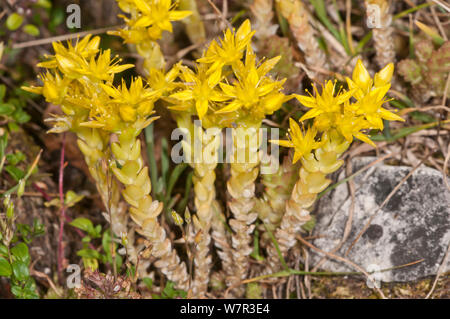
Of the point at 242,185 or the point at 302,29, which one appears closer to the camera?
the point at 242,185

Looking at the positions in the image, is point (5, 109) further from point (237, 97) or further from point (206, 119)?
point (237, 97)

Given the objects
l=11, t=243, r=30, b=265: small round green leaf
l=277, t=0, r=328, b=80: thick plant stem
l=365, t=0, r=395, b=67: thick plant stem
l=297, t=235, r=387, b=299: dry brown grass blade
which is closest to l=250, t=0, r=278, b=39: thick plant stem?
l=277, t=0, r=328, b=80: thick plant stem

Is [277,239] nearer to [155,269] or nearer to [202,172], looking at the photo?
[202,172]

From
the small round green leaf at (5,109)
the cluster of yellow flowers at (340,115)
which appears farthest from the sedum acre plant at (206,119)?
the small round green leaf at (5,109)

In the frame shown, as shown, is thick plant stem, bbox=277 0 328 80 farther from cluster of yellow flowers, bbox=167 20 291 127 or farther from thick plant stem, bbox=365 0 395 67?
cluster of yellow flowers, bbox=167 20 291 127

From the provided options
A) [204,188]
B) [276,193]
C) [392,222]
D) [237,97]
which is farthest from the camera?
[392,222]

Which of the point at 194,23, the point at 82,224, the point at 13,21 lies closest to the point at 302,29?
the point at 194,23
